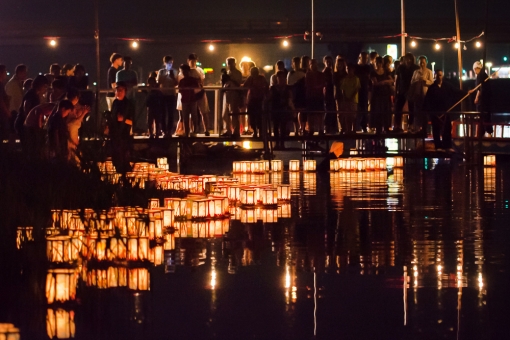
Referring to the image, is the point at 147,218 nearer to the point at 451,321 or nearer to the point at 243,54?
the point at 451,321

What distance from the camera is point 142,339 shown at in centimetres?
746

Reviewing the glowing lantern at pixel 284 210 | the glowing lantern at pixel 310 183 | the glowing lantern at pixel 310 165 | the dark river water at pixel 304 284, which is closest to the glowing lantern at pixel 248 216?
the dark river water at pixel 304 284

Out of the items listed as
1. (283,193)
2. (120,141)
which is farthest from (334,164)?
(120,141)

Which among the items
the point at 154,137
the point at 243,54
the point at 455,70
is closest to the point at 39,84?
the point at 154,137

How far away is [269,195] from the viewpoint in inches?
643

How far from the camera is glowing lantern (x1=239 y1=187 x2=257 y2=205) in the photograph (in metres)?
16.3

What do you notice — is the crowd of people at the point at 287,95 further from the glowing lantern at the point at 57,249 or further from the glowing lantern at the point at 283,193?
the glowing lantern at the point at 57,249

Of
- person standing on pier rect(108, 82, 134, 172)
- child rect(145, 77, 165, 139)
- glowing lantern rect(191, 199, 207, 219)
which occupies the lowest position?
glowing lantern rect(191, 199, 207, 219)

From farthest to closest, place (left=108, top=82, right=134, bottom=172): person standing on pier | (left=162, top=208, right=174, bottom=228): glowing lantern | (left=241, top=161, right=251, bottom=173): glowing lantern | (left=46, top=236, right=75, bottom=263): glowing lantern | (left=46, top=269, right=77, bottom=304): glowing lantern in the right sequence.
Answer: (left=241, top=161, right=251, bottom=173): glowing lantern
(left=108, top=82, right=134, bottom=172): person standing on pier
(left=162, top=208, right=174, bottom=228): glowing lantern
(left=46, top=236, right=75, bottom=263): glowing lantern
(left=46, top=269, right=77, bottom=304): glowing lantern

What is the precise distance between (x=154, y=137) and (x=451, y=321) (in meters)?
16.4

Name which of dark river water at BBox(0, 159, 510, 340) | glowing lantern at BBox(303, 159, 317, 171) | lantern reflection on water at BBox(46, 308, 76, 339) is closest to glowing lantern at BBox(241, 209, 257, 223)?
dark river water at BBox(0, 159, 510, 340)

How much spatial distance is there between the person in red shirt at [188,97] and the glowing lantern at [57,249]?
13.4 m

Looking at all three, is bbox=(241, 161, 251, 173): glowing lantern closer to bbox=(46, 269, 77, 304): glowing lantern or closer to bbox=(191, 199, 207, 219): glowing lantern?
bbox=(191, 199, 207, 219): glowing lantern

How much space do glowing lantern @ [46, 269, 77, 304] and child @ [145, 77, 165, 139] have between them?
45.8ft
